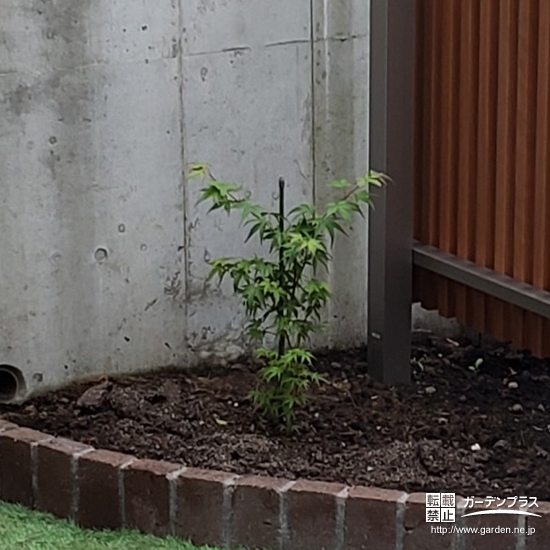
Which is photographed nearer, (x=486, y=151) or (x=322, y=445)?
(x=322, y=445)

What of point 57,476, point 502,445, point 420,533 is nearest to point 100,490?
point 57,476

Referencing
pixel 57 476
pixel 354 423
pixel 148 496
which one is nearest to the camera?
pixel 148 496

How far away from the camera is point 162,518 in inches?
172

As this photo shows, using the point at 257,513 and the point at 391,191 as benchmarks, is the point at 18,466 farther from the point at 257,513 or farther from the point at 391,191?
the point at 391,191

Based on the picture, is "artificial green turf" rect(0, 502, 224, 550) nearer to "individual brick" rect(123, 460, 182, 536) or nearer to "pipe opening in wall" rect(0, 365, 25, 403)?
"individual brick" rect(123, 460, 182, 536)

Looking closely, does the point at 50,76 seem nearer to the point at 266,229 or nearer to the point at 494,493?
the point at 266,229

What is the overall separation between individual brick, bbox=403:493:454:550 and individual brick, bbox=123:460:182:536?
71 centimetres

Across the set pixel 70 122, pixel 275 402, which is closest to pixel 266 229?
pixel 275 402

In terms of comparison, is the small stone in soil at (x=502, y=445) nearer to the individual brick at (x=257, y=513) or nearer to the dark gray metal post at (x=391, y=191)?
the dark gray metal post at (x=391, y=191)

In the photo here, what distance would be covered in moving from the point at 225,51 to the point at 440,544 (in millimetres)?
2080

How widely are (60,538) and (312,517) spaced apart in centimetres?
77

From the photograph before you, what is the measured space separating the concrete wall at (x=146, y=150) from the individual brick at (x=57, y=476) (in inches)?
26.7

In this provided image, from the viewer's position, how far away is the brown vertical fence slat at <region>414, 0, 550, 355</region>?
15.6ft

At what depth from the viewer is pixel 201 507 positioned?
432cm
